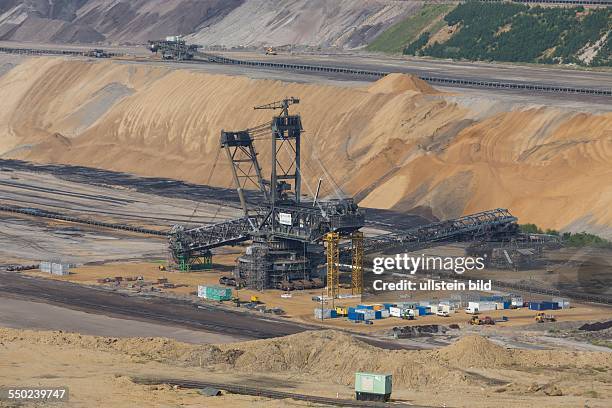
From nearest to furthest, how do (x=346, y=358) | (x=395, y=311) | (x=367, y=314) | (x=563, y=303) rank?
(x=346, y=358)
(x=367, y=314)
(x=395, y=311)
(x=563, y=303)

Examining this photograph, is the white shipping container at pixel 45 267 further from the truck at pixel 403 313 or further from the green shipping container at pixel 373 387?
the green shipping container at pixel 373 387

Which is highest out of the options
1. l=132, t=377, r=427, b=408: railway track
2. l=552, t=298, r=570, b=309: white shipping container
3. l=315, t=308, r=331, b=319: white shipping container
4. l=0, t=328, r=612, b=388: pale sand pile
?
l=552, t=298, r=570, b=309: white shipping container

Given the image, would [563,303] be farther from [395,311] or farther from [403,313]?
[395,311]

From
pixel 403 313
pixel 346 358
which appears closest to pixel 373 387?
pixel 346 358

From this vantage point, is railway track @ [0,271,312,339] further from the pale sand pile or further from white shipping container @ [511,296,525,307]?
white shipping container @ [511,296,525,307]

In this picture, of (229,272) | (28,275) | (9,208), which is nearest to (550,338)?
(229,272)

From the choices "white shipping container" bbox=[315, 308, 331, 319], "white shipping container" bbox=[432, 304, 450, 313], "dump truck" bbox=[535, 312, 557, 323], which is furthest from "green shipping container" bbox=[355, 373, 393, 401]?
"white shipping container" bbox=[432, 304, 450, 313]
